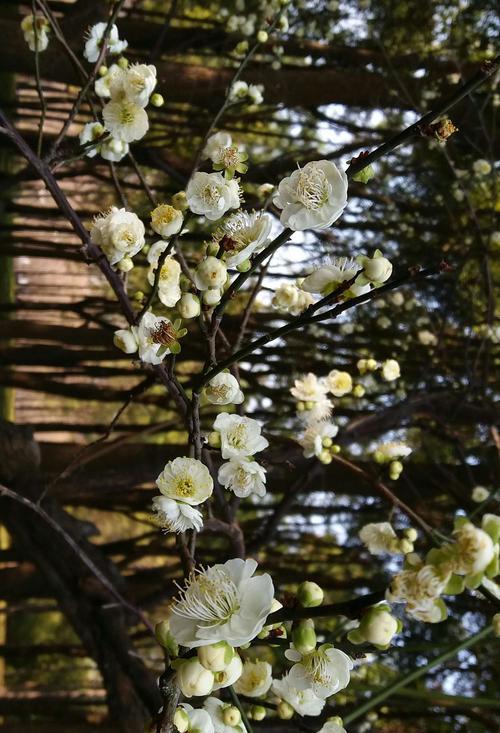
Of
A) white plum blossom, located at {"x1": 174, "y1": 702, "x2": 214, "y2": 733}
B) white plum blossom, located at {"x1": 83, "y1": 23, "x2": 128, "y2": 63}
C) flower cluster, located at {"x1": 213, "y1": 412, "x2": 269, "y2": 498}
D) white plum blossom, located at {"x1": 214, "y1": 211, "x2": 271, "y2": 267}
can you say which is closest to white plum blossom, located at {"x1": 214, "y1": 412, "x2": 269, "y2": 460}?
flower cluster, located at {"x1": 213, "y1": 412, "x2": 269, "y2": 498}

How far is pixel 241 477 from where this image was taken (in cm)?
98

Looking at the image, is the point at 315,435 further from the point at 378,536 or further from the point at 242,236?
the point at 242,236

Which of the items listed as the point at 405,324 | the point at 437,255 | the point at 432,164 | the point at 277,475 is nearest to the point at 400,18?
the point at 432,164

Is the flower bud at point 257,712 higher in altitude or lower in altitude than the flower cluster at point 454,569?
lower

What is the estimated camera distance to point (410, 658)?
9.71 ft

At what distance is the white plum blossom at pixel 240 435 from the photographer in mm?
973

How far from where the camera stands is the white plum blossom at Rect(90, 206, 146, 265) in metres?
0.93

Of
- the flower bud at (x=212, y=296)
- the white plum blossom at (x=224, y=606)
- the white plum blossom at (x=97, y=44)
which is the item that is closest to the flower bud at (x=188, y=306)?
the flower bud at (x=212, y=296)

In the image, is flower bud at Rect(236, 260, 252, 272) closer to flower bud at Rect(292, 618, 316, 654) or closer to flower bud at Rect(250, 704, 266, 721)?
flower bud at Rect(292, 618, 316, 654)

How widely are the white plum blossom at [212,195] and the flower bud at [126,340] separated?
20cm

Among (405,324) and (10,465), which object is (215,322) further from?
(405,324)

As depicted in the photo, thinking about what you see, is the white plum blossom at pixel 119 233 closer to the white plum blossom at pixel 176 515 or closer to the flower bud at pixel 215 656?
the white plum blossom at pixel 176 515

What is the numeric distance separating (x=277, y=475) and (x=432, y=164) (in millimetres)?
1767

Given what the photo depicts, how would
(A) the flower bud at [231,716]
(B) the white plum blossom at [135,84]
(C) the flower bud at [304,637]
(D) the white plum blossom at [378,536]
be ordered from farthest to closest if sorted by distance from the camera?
1. (D) the white plum blossom at [378,536]
2. (B) the white plum blossom at [135,84]
3. (A) the flower bud at [231,716]
4. (C) the flower bud at [304,637]
